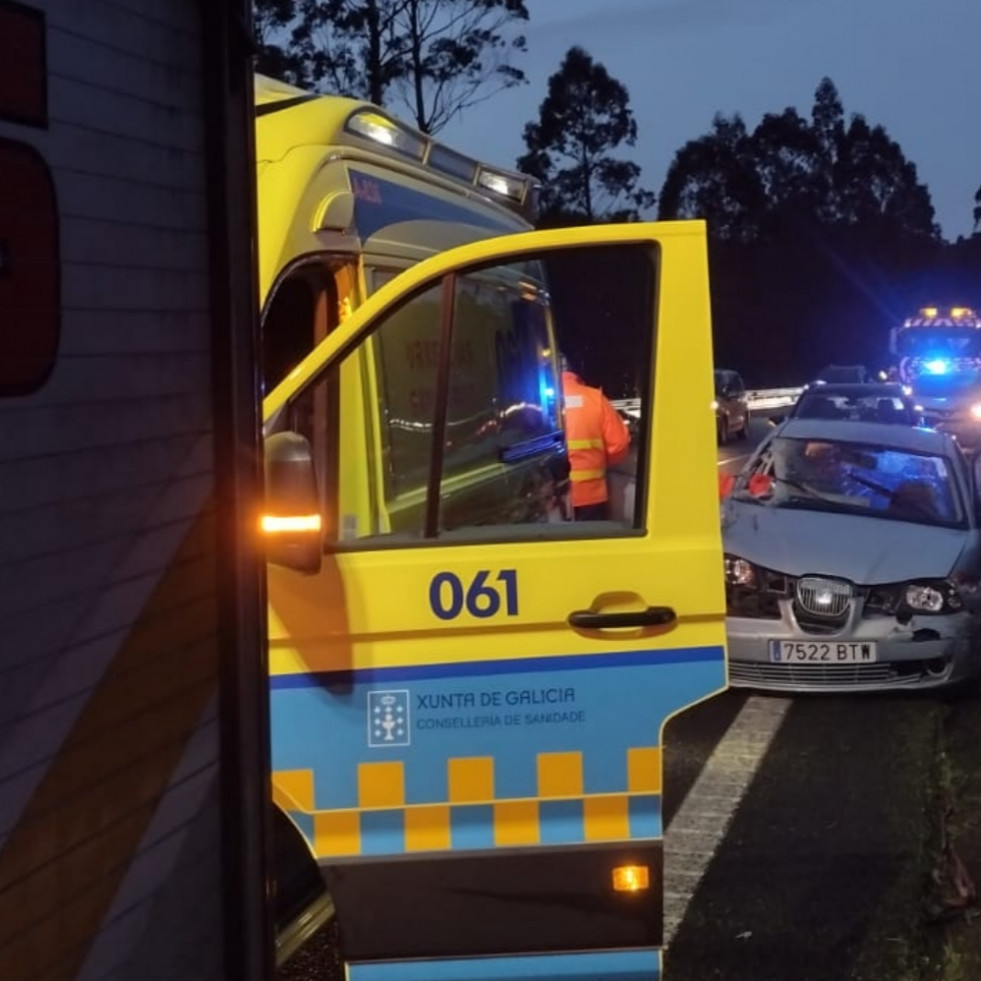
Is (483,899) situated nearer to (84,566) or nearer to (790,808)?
(84,566)

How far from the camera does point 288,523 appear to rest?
3.14 metres

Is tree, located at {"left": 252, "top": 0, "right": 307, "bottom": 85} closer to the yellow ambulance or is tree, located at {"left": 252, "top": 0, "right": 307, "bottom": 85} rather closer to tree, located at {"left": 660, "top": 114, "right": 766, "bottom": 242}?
the yellow ambulance

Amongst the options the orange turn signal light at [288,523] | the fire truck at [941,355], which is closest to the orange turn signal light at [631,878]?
the orange turn signal light at [288,523]

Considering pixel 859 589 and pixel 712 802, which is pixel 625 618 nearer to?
pixel 712 802

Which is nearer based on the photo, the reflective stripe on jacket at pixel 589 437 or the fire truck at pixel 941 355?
the reflective stripe on jacket at pixel 589 437

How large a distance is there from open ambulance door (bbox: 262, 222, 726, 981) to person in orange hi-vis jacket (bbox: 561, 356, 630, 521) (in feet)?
0.96

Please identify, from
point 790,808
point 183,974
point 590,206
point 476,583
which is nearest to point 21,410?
point 183,974

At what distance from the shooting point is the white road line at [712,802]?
5.53 metres

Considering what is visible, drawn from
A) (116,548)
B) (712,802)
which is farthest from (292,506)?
(712,802)

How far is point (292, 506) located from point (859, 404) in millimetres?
16701

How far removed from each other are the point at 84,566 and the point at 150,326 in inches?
14.8

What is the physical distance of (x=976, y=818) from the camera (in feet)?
20.9

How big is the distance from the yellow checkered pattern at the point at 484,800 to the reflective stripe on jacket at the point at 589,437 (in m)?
0.89

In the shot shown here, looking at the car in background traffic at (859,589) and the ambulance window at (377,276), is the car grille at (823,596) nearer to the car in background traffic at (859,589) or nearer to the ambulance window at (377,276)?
the car in background traffic at (859,589)
